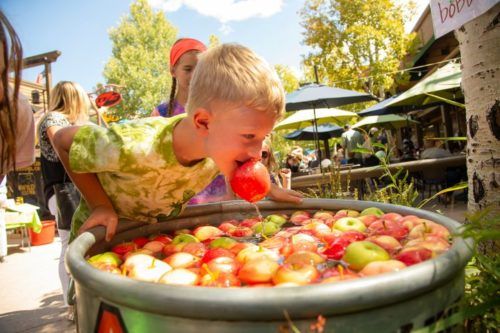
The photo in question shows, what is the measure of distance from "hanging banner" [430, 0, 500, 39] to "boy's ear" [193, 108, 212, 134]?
1689 millimetres

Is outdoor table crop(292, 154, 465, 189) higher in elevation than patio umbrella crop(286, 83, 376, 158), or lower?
lower

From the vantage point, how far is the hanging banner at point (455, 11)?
2.21 metres

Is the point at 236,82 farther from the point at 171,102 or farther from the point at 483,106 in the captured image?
the point at 171,102

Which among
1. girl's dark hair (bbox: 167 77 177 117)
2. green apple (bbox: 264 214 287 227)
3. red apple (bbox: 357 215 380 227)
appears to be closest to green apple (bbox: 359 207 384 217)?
red apple (bbox: 357 215 380 227)

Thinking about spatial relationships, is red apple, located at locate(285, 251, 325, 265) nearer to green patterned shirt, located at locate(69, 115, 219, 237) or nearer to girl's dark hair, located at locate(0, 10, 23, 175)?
green patterned shirt, located at locate(69, 115, 219, 237)

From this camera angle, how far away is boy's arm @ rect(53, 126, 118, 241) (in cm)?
170

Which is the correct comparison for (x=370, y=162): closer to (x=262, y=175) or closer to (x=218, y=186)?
(x=218, y=186)

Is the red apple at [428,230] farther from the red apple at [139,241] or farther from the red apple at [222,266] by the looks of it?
the red apple at [139,241]

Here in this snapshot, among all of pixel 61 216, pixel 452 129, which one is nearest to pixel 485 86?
pixel 61 216

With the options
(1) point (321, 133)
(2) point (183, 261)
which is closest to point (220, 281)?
(2) point (183, 261)

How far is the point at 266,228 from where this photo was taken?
2018 millimetres

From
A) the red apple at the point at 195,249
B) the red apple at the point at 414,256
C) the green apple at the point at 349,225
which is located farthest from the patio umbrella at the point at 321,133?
the red apple at the point at 414,256

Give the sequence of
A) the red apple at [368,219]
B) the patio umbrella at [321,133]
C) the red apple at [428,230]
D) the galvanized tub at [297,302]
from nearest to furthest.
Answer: the galvanized tub at [297,302]
the red apple at [428,230]
the red apple at [368,219]
the patio umbrella at [321,133]

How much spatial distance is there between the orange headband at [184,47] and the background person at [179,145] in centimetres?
101
